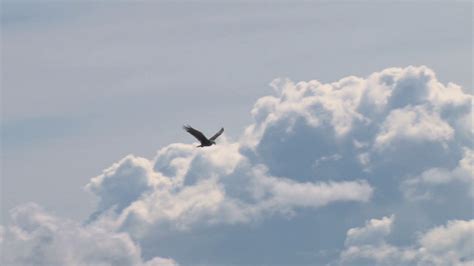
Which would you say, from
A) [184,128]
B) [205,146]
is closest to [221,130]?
[205,146]

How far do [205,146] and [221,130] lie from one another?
34.5 ft

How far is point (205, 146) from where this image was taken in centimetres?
15812

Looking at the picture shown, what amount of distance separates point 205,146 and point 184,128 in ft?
48.6

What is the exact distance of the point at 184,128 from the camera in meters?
144

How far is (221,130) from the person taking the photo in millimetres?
167500

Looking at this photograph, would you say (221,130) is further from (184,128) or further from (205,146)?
(184,128)

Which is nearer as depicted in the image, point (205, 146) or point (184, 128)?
point (184, 128)

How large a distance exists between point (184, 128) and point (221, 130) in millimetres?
24212

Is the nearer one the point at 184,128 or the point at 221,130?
the point at 184,128
